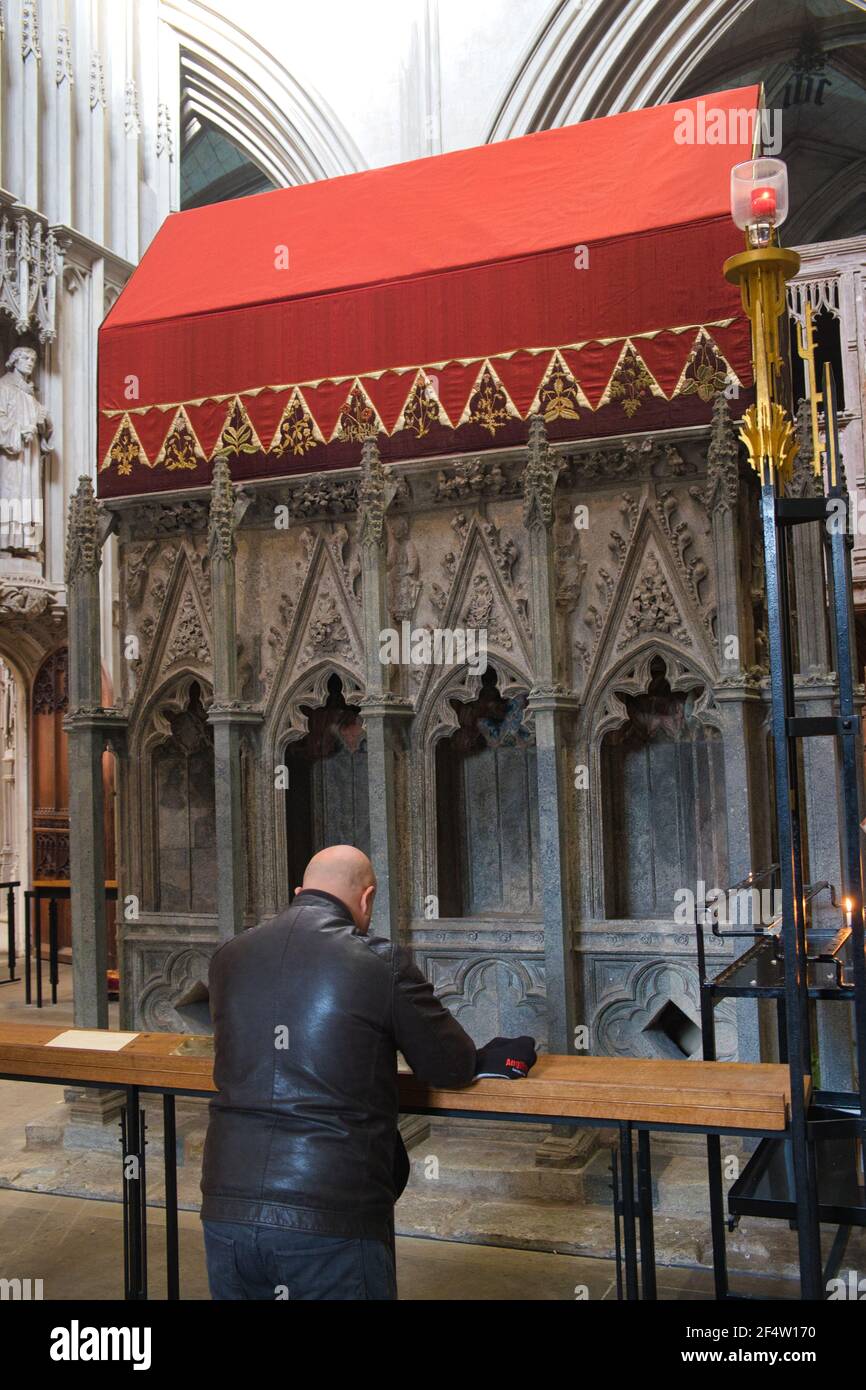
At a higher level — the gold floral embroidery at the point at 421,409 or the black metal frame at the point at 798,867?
the gold floral embroidery at the point at 421,409

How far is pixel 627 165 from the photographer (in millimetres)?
5984

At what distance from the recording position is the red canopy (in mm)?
5477

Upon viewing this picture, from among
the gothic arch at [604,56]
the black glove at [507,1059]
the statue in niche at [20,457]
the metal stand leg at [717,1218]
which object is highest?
the gothic arch at [604,56]

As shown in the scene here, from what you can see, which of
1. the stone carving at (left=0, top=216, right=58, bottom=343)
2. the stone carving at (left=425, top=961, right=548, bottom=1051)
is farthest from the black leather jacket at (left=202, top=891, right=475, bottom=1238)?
the stone carving at (left=0, top=216, right=58, bottom=343)

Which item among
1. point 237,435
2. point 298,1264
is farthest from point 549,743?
point 298,1264

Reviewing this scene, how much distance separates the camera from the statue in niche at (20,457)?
12.1 metres

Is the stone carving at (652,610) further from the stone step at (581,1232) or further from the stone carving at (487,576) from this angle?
the stone step at (581,1232)

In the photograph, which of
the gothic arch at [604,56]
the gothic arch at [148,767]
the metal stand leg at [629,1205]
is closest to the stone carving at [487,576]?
the gothic arch at [148,767]

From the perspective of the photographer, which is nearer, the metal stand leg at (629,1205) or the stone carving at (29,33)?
the metal stand leg at (629,1205)

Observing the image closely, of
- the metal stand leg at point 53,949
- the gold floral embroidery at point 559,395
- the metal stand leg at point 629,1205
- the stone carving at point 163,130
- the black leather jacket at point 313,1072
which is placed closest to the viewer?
the black leather jacket at point 313,1072

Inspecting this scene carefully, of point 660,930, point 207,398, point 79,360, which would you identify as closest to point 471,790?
point 660,930

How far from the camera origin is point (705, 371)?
5.36 metres

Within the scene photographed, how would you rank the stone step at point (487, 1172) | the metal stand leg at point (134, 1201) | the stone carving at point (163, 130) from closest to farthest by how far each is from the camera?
1. the metal stand leg at point (134, 1201)
2. the stone step at point (487, 1172)
3. the stone carving at point (163, 130)

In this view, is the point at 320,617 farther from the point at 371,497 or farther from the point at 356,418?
the point at 356,418
